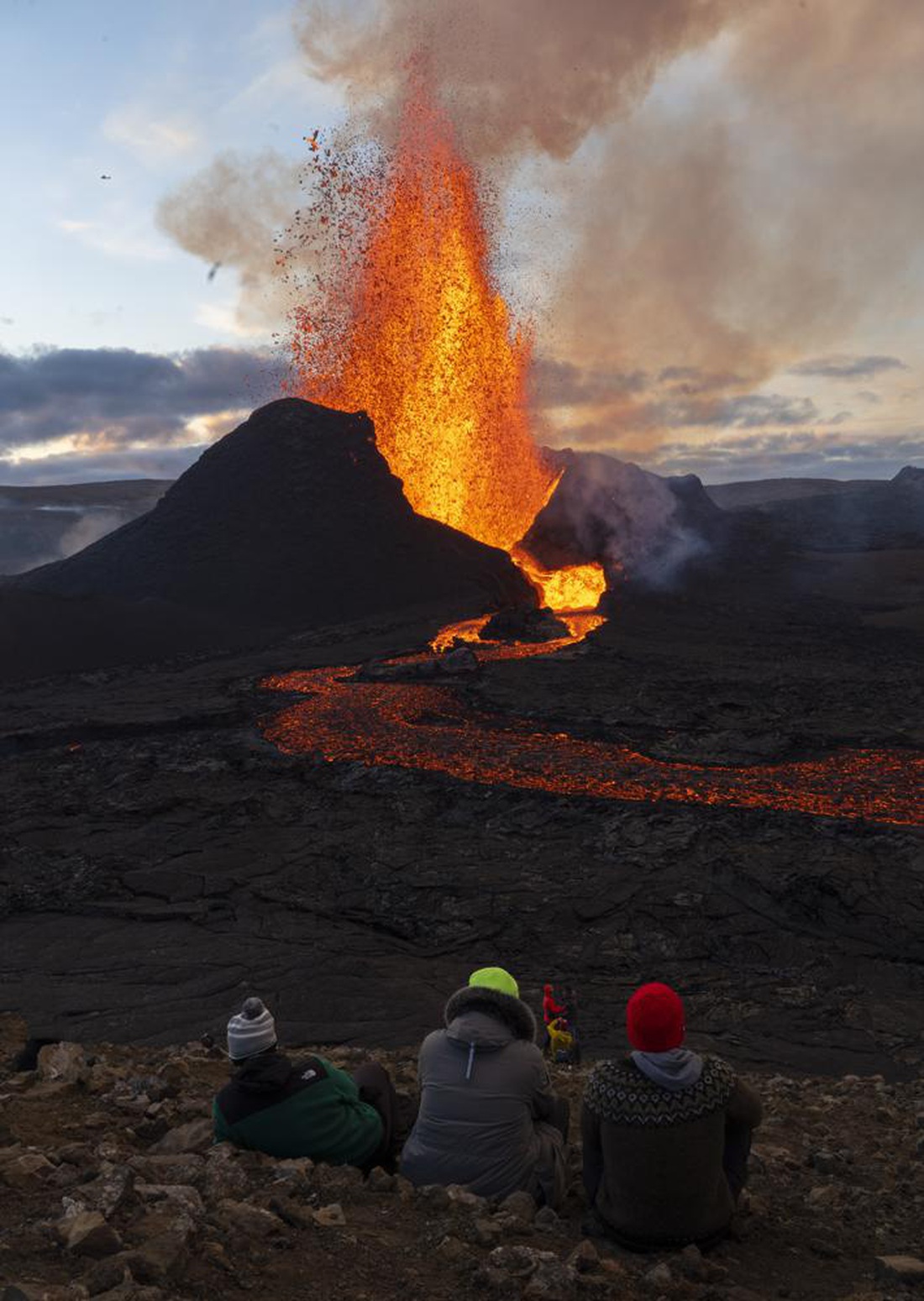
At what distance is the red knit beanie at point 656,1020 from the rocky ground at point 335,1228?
0.72 meters

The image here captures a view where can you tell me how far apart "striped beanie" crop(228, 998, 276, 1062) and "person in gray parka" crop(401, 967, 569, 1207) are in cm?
74

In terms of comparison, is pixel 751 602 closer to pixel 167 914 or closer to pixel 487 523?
pixel 487 523

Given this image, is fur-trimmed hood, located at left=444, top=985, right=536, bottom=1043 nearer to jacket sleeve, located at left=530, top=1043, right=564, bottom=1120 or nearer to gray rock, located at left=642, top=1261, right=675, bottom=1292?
jacket sleeve, located at left=530, top=1043, right=564, bottom=1120

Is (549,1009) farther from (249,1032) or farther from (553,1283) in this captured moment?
(553,1283)

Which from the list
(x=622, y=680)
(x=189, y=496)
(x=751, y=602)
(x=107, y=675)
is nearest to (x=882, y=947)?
(x=622, y=680)

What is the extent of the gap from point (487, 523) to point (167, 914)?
1606 inches

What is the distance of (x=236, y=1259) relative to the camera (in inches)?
125

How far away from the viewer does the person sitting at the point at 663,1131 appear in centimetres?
374

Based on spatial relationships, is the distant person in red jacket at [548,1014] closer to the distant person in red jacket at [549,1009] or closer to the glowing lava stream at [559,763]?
the distant person in red jacket at [549,1009]

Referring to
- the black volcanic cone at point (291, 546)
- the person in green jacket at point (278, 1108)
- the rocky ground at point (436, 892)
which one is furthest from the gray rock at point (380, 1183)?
the black volcanic cone at point (291, 546)

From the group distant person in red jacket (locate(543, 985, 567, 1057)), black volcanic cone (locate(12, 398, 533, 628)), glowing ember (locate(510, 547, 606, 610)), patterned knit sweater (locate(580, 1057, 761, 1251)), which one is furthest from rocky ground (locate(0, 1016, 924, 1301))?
glowing ember (locate(510, 547, 606, 610))

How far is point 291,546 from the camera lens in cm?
4341

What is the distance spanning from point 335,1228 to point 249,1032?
0.96 meters

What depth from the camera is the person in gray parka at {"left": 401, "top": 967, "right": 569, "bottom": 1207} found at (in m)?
4.20
